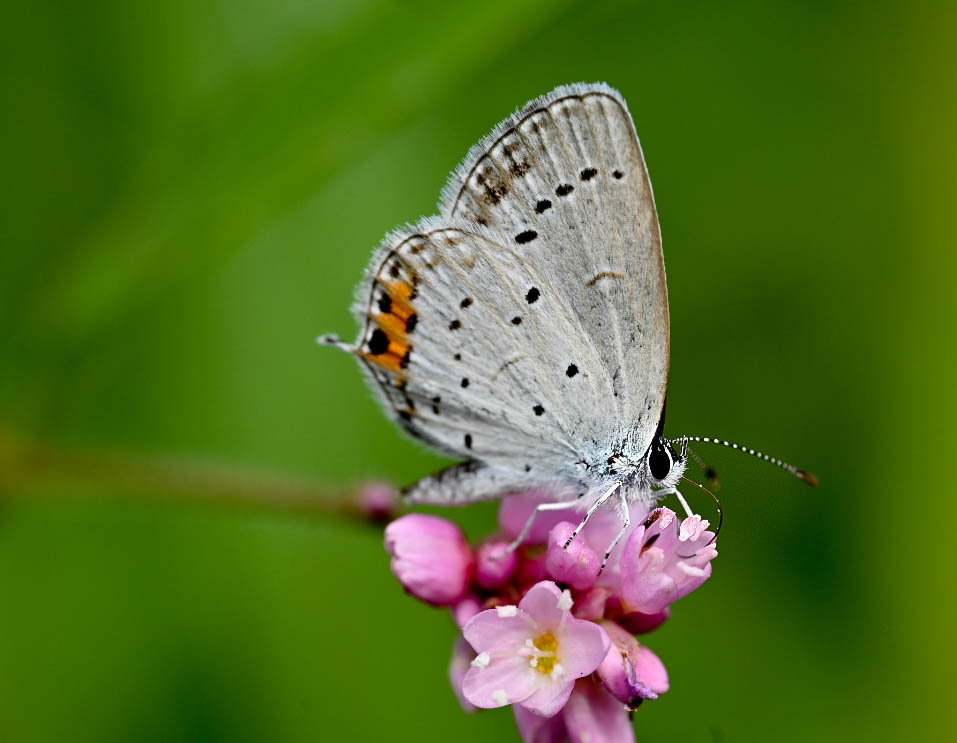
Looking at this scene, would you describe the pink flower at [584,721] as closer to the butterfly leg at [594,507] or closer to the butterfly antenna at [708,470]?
the butterfly leg at [594,507]

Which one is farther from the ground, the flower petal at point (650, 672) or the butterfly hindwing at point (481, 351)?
the butterfly hindwing at point (481, 351)

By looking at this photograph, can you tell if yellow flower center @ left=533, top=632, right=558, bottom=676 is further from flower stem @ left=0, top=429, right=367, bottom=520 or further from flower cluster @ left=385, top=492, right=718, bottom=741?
flower stem @ left=0, top=429, right=367, bottom=520

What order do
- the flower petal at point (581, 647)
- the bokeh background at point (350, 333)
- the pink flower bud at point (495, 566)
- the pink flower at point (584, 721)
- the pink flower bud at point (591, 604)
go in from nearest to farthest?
1. the flower petal at point (581, 647)
2. the pink flower at point (584, 721)
3. the pink flower bud at point (591, 604)
4. the pink flower bud at point (495, 566)
5. the bokeh background at point (350, 333)

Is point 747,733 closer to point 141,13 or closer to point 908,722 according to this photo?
point 908,722

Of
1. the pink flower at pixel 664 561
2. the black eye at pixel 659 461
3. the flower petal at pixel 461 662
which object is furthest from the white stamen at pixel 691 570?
the flower petal at pixel 461 662

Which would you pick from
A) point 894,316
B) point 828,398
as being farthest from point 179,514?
→ point 894,316

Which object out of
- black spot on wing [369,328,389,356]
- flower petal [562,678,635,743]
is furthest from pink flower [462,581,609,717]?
black spot on wing [369,328,389,356]

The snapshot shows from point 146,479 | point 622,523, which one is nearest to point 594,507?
point 622,523
